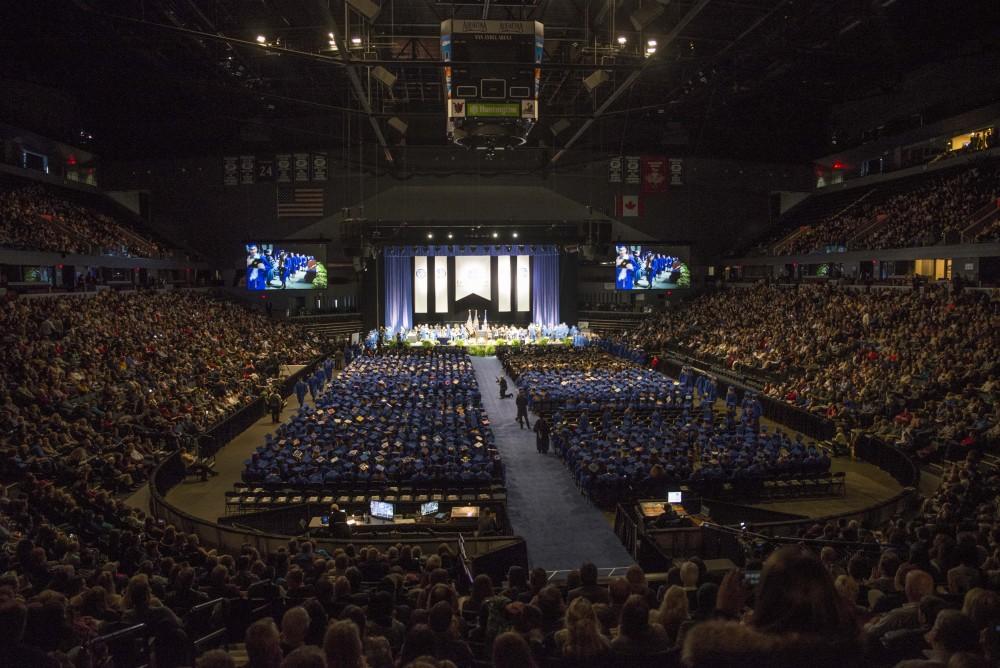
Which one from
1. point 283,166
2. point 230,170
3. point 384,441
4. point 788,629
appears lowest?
point 384,441

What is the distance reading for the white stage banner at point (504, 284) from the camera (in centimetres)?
4944

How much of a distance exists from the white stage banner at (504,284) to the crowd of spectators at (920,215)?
18980 millimetres

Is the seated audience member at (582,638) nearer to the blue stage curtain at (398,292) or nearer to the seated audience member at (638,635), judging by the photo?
the seated audience member at (638,635)

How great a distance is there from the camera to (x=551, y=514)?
14562 mm

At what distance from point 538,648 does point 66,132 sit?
146ft

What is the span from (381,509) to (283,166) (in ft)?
120

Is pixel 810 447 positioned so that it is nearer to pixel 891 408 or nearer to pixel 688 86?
pixel 891 408

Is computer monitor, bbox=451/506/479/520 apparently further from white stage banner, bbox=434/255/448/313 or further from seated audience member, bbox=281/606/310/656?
white stage banner, bbox=434/255/448/313

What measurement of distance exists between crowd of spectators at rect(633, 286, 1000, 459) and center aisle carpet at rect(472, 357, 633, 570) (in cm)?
876

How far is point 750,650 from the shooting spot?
232 centimetres

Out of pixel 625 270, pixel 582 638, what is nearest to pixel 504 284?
pixel 625 270

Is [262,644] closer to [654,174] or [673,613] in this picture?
[673,613]

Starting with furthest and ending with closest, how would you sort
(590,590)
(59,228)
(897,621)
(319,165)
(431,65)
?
(319,165), (59,228), (431,65), (590,590), (897,621)

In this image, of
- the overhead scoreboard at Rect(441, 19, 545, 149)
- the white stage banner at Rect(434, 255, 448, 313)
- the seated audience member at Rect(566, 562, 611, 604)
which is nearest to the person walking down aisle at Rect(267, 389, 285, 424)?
the overhead scoreboard at Rect(441, 19, 545, 149)
